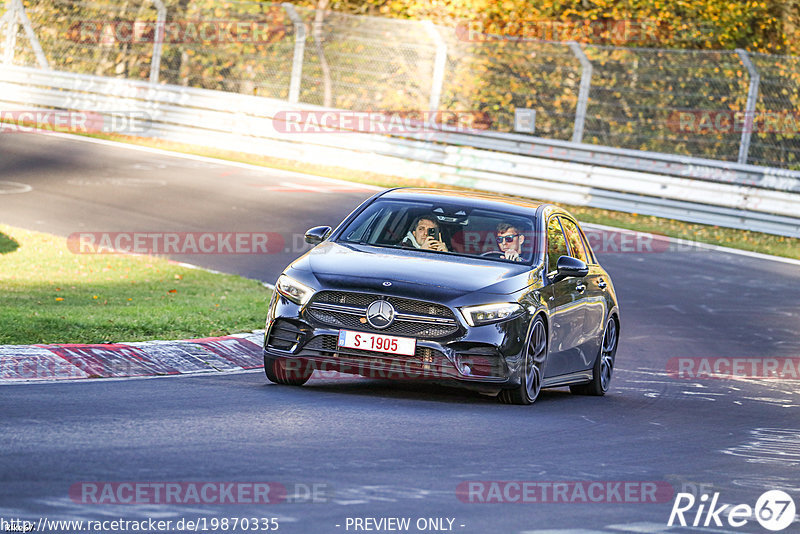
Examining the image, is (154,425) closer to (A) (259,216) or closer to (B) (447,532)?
(B) (447,532)

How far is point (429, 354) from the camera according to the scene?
968 cm

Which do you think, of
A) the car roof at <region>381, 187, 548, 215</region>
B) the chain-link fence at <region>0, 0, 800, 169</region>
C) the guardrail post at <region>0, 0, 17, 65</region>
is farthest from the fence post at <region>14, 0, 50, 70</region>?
the car roof at <region>381, 187, 548, 215</region>

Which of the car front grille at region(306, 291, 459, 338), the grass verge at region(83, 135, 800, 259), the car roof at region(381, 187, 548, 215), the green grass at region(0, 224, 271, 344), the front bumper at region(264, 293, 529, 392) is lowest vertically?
the grass verge at region(83, 135, 800, 259)

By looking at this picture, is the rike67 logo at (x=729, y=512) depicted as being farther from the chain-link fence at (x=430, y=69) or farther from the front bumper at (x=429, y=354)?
the chain-link fence at (x=430, y=69)

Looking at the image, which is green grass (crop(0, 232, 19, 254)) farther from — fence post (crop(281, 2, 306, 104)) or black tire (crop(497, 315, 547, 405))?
fence post (crop(281, 2, 306, 104))

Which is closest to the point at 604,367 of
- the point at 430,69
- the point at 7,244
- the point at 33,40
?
the point at 7,244

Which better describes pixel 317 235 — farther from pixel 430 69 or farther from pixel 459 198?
pixel 430 69

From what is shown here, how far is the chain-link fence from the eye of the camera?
81.9 ft

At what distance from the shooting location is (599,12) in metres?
34.8

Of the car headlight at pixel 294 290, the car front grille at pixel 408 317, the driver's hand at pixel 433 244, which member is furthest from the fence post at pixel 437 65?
the car front grille at pixel 408 317

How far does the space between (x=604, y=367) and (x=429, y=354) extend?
313 centimetres

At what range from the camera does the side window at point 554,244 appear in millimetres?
11141

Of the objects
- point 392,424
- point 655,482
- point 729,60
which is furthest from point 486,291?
point 729,60

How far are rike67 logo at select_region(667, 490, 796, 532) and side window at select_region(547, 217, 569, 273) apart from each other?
12.2ft
